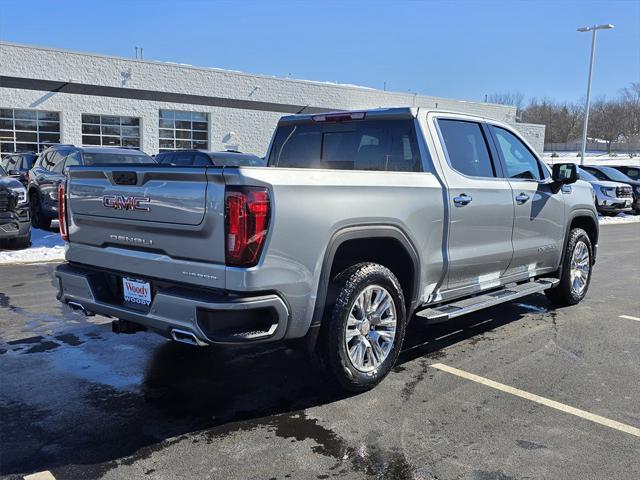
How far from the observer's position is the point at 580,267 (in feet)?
23.2

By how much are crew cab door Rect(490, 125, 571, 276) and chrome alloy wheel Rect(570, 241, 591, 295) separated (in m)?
0.50

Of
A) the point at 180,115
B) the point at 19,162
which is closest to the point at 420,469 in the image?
the point at 19,162

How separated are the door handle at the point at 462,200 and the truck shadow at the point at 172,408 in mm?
1313

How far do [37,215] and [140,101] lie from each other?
1778 cm

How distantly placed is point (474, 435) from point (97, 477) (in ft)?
6.95

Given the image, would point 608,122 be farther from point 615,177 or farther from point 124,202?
point 124,202

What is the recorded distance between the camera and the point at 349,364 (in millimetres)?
4090

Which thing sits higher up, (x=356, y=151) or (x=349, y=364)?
(x=356, y=151)

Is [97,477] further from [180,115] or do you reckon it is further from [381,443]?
[180,115]

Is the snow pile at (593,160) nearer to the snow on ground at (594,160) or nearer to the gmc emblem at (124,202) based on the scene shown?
the snow on ground at (594,160)

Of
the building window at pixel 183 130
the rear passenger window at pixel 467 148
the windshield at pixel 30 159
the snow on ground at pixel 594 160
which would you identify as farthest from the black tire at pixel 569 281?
the snow on ground at pixel 594 160

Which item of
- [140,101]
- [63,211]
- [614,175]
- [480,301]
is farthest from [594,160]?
[63,211]

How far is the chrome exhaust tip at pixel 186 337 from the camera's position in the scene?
139 inches

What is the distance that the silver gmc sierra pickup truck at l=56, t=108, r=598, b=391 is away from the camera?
3.48 meters
